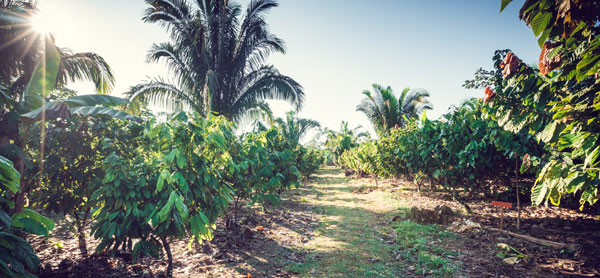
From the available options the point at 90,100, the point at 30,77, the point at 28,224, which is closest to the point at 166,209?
the point at 28,224

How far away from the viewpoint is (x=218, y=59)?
29.3ft

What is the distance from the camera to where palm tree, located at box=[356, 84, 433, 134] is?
15344 mm

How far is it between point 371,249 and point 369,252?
0.52 ft

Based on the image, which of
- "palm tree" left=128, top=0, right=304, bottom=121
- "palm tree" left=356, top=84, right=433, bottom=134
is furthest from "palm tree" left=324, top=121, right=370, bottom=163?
"palm tree" left=128, top=0, right=304, bottom=121

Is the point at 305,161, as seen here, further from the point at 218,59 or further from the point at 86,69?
the point at 86,69

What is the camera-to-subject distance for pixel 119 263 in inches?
149

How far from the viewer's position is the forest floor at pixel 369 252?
3480mm

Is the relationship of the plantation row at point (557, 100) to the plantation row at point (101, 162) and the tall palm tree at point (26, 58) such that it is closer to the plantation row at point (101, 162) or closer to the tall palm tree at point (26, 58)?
the plantation row at point (101, 162)

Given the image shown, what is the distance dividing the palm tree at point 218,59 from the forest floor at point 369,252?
16.2 ft

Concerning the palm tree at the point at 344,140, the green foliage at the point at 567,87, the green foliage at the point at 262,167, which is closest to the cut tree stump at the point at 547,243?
the green foliage at the point at 567,87

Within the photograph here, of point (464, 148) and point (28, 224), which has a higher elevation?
point (464, 148)

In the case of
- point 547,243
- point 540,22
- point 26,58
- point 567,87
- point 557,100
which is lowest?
point 547,243

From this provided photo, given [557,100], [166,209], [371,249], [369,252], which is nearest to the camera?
[166,209]

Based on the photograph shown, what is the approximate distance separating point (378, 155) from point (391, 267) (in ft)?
21.6
